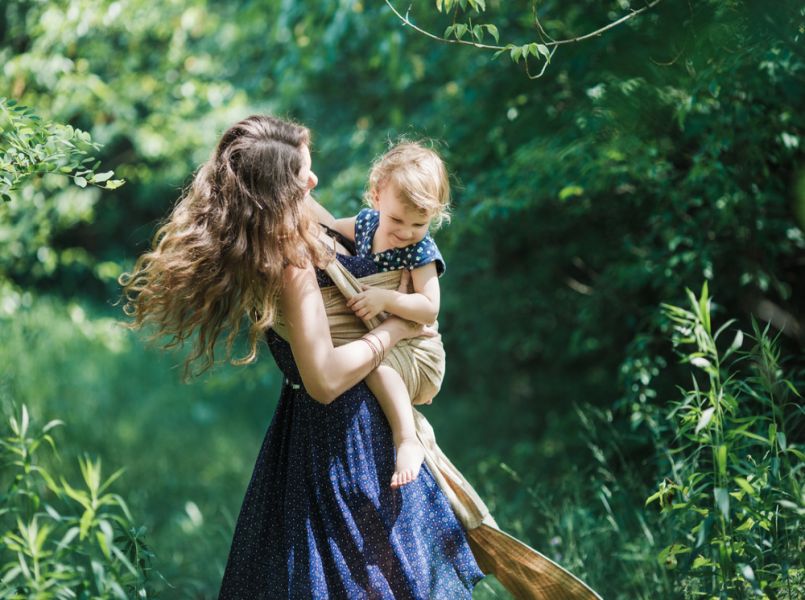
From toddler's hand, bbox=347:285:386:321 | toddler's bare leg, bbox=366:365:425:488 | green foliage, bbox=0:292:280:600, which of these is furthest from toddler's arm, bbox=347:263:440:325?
green foliage, bbox=0:292:280:600

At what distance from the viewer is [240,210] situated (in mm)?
1899

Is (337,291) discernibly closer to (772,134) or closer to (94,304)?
(772,134)

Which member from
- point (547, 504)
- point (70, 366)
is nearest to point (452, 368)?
point (70, 366)

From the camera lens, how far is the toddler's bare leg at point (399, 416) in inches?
76.9

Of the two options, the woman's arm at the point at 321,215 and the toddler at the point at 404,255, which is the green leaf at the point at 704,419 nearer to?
the toddler at the point at 404,255

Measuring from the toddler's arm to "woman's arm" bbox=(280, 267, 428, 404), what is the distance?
0.31ft

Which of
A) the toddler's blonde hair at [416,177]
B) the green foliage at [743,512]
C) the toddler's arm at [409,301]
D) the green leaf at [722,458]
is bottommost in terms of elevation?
the green foliage at [743,512]

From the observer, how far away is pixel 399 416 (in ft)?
6.50

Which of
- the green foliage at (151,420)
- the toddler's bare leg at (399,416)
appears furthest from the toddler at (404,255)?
the green foliage at (151,420)

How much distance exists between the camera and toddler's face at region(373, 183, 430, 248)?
2.01 m

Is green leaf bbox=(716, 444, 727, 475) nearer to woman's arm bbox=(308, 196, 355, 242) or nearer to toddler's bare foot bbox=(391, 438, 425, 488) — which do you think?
toddler's bare foot bbox=(391, 438, 425, 488)

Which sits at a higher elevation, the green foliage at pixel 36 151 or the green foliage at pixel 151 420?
the green foliage at pixel 36 151

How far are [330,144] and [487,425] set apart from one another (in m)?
2.36

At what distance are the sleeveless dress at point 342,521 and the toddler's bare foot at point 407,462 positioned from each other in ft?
0.20
